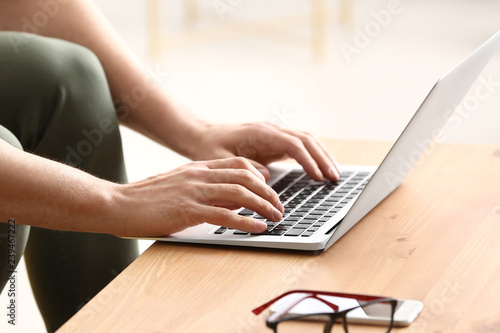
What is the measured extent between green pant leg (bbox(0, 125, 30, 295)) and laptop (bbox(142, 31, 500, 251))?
0.17 meters

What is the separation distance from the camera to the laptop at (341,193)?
74 centimetres

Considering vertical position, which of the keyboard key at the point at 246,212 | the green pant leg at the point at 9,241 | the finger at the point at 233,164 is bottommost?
the green pant leg at the point at 9,241

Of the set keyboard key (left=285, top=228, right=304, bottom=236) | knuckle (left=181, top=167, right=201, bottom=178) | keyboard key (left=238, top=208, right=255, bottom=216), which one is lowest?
keyboard key (left=238, top=208, right=255, bottom=216)

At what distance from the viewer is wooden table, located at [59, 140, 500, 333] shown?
24.2 inches

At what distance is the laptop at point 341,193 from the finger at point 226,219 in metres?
0.01

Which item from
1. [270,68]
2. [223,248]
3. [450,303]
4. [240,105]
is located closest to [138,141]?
[240,105]

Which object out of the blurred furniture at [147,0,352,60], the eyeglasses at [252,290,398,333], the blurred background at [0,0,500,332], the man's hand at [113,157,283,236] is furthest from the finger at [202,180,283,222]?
the blurred furniture at [147,0,352,60]

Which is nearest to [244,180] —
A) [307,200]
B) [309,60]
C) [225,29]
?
[307,200]

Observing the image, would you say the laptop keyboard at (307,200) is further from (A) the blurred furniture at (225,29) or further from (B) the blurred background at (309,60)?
(A) the blurred furniture at (225,29)

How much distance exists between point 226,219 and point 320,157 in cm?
26

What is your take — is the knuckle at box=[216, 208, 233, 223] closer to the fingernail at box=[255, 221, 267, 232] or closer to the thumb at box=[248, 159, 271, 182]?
the fingernail at box=[255, 221, 267, 232]

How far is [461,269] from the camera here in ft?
2.31

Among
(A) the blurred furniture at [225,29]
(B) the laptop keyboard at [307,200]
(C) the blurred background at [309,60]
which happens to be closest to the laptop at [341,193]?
(B) the laptop keyboard at [307,200]

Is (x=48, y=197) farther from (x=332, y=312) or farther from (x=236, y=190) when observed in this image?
(x=332, y=312)
